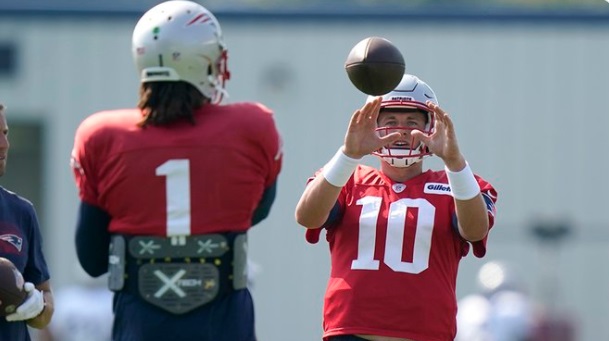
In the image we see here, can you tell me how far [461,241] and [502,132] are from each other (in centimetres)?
1138

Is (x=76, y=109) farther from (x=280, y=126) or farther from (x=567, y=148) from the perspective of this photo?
(x=567, y=148)

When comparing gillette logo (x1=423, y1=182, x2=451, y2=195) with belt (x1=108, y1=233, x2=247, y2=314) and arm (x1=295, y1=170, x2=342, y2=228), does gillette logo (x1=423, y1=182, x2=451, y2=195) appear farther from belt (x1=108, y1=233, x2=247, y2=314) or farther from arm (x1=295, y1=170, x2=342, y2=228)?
belt (x1=108, y1=233, x2=247, y2=314)

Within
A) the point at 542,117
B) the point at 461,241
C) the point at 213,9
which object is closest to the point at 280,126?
the point at 213,9

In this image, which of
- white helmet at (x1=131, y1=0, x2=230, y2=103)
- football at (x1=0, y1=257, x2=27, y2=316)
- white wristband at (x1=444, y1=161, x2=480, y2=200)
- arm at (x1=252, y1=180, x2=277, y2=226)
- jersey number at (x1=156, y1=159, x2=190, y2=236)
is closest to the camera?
jersey number at (x1=156, y1=159, x2=190, y2=236)

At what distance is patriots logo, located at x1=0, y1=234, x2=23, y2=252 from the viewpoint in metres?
5.67

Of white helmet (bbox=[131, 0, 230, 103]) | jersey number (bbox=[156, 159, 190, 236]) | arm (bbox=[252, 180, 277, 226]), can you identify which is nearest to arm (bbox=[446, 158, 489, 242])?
arm (bbox=[252, 180, 277, 226])

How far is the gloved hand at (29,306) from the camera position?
18.1ft

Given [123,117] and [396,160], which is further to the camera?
[396,160]

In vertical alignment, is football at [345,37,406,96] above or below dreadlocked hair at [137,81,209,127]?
A: above

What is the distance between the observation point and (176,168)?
5.07 metres

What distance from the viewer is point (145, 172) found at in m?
5.09

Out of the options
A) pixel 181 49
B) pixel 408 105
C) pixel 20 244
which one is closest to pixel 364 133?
pixel 408 105

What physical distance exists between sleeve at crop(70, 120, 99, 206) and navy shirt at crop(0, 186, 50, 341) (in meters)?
0.63

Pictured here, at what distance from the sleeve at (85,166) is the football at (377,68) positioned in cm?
118
